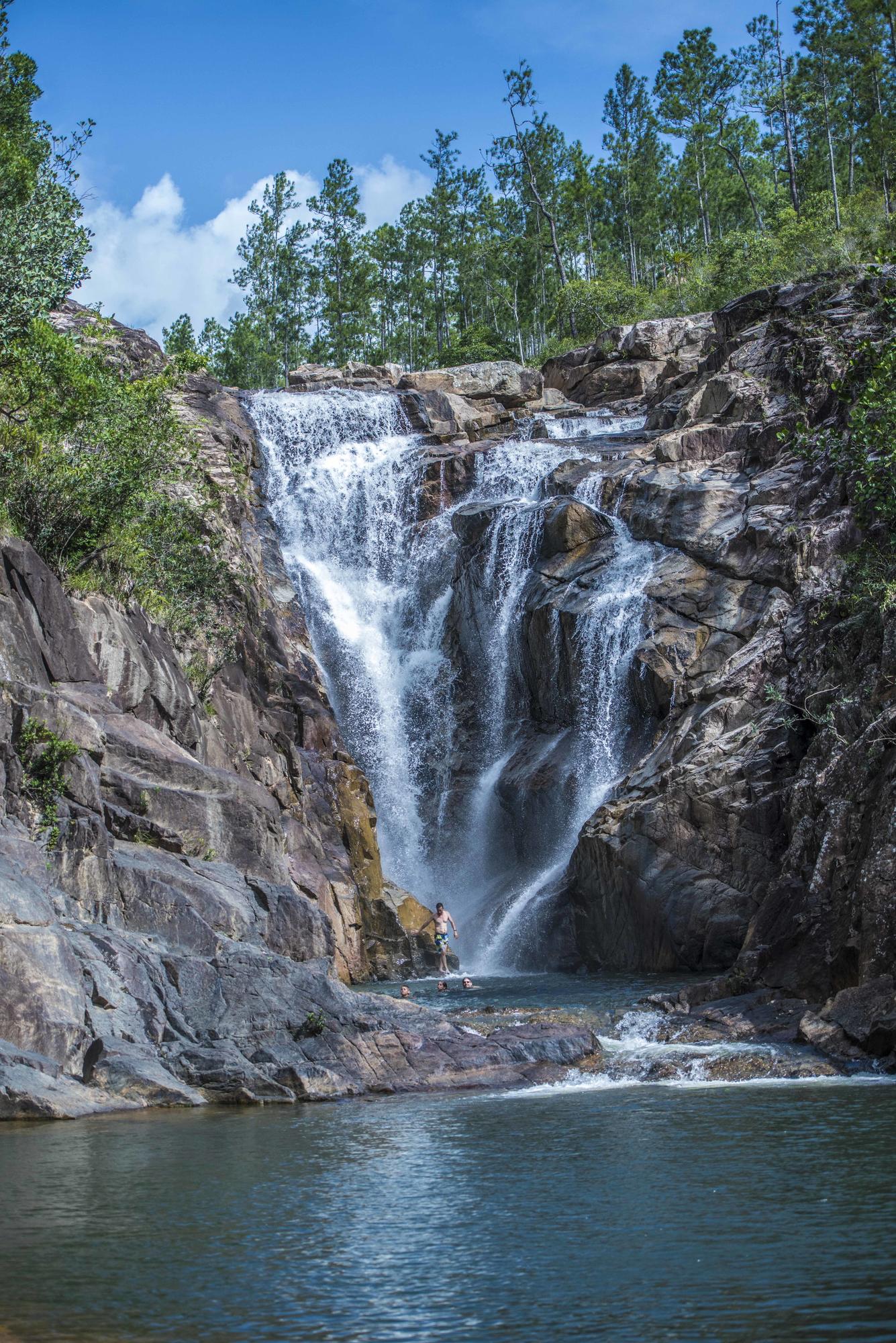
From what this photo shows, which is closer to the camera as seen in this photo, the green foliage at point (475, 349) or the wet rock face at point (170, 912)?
the wet rock face at point (170, 912)

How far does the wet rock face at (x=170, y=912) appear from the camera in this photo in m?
15.8

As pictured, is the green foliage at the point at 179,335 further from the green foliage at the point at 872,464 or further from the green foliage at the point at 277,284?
the green foliage at the point at 872,464

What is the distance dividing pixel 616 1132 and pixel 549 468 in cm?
3403

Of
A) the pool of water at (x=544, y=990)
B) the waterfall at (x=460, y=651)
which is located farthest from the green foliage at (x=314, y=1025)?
the waterfall at (x=460, y=651)

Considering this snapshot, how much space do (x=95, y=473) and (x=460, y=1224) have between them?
20.4 metres

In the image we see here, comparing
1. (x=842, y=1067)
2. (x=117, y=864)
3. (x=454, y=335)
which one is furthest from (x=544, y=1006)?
(x=454, y=335)

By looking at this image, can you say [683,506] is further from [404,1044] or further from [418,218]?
[418,218]

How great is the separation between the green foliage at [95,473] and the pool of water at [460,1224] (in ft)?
48.9

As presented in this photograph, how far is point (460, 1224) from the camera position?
1023 cm

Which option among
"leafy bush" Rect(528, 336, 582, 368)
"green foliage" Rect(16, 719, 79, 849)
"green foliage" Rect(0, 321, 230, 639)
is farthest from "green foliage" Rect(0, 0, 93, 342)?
"leafy bush" Rect(528, 336, 582, 368)

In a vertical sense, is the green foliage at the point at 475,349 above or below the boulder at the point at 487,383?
above

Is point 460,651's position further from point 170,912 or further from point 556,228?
point 556,228

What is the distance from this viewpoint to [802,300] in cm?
4422

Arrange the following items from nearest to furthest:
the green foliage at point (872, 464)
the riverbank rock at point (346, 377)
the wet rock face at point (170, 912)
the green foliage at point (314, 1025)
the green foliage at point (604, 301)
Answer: the wet rock face at point (170, 912) → the green foliage at point (314, 1025) → the green foliage at point (872, 464) → the riverbank rock at point (346, 377) → the green foliage at point (604, 301)
